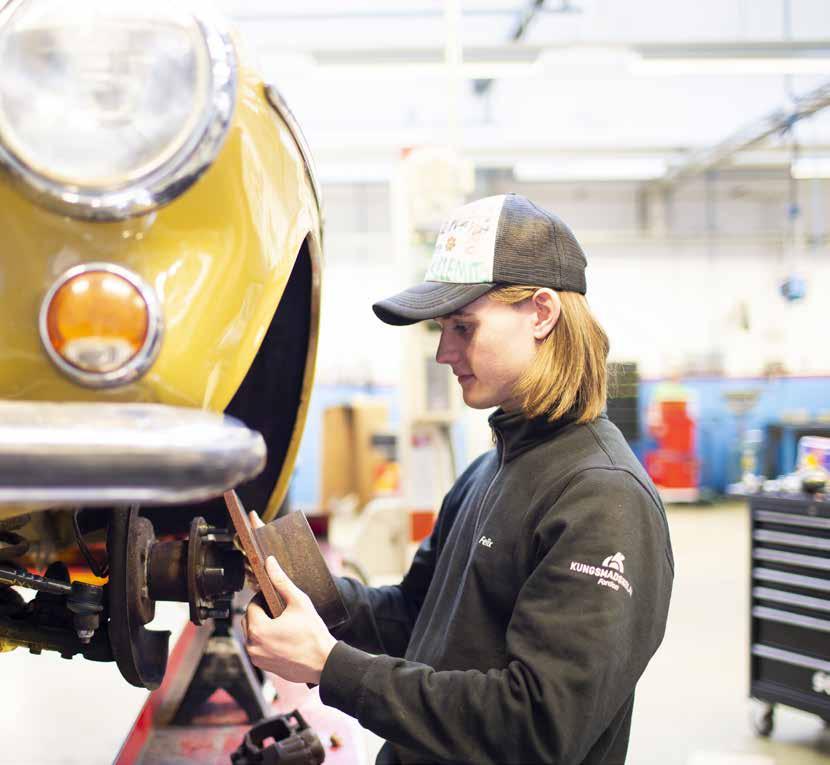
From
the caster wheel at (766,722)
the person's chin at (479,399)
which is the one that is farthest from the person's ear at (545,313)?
the caster wheel at (766,722)

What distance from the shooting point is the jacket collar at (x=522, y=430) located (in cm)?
124

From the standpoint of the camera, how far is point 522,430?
1.26m

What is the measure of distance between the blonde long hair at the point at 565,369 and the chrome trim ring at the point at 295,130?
29 cm

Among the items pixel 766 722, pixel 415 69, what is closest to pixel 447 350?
pixel 766 722

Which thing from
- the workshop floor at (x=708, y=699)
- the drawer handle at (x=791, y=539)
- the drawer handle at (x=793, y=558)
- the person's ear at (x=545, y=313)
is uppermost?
the person's ear at (x=545, y=313)

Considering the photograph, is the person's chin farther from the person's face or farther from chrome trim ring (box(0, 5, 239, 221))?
chrome trim ring (box(0, 5, 239, 221))

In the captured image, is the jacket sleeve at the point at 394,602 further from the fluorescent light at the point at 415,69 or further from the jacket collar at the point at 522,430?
the fluorescent light at the point at 415,69

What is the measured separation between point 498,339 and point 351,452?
6878 millimetres

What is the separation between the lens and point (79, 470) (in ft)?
2.06

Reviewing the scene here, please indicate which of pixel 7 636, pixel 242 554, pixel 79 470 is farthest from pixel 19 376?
pixel 7 636

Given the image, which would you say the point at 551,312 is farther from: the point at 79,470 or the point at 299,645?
the point at 79,470

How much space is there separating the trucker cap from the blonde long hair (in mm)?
24

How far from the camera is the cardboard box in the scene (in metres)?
7.75

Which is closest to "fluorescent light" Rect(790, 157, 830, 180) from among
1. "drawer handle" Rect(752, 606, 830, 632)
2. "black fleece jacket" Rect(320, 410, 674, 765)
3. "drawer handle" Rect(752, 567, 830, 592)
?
"drawer handle" Rect(752, 567, 830, 592)
